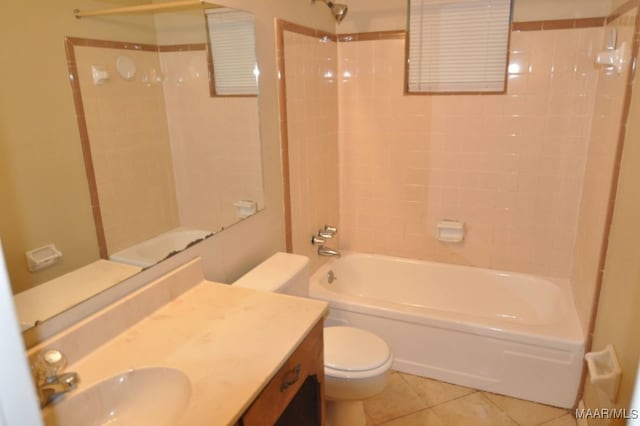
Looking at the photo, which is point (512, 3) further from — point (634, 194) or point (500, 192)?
point (634, 194)

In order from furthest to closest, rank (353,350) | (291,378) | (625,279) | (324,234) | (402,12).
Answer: (324,234), (402,12), (353,350), (625,279), (291,378)

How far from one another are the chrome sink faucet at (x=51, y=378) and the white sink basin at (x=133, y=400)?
0.08ft

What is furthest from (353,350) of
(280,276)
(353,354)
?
(280,276)

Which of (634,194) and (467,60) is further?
(467,60)

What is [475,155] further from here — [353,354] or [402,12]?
[353,354]

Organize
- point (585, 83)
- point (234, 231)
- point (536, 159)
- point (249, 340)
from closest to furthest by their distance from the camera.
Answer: point (249, 340) < point (234, 231) < point (585, 83) < point (536, 159)

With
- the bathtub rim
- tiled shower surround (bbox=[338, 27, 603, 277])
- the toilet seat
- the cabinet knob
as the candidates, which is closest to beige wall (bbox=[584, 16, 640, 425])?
the bathtub rim

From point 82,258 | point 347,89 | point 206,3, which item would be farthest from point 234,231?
point 347,89

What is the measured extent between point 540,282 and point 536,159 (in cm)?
80

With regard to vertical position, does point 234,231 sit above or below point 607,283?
above

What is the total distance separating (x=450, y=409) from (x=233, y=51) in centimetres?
210

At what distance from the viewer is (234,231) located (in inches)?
78.8

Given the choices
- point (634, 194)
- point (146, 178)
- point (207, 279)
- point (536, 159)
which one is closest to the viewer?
point (146, 178)

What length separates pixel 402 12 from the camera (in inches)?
109
